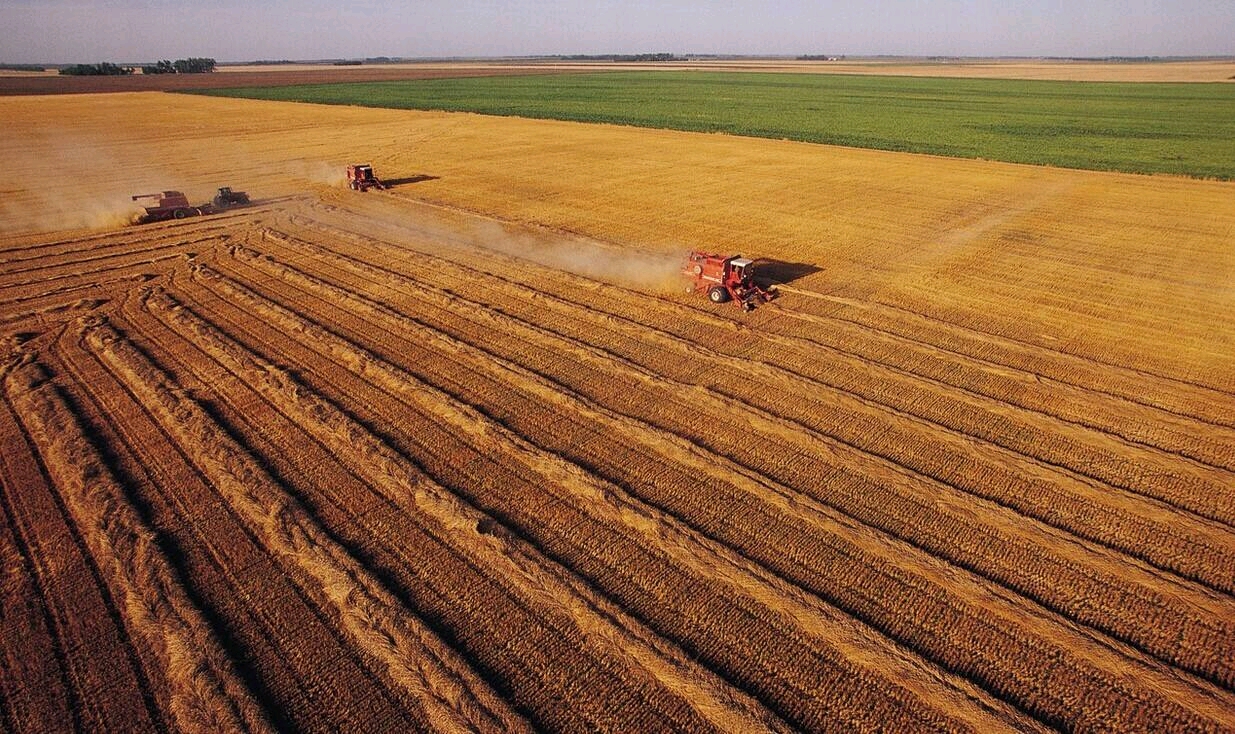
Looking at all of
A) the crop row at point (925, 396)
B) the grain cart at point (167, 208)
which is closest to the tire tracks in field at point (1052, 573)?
the crop row at point (925, 396)

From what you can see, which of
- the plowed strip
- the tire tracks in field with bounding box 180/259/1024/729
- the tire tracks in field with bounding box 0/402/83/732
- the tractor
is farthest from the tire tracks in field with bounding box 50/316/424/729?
the tractor

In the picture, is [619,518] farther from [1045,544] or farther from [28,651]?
[28,651]

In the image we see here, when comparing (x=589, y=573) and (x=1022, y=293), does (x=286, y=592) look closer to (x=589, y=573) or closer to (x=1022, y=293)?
(x=589, y=573)

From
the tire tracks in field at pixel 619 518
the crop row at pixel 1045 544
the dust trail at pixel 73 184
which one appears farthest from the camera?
the dust trail at pixel 73 184

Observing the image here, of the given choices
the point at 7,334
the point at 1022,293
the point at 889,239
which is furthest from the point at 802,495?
the point at 7,334

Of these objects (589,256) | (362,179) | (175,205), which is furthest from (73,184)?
(589,256)

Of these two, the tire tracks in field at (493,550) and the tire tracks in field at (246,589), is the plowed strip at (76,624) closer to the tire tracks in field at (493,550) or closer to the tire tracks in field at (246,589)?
the tire tracks in field at (246,589)

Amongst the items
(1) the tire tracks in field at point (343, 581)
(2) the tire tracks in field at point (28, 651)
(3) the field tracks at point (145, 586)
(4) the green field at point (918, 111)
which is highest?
(4) the green field at point (918, 111)

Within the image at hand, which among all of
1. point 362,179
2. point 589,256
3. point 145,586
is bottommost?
point 145,586
